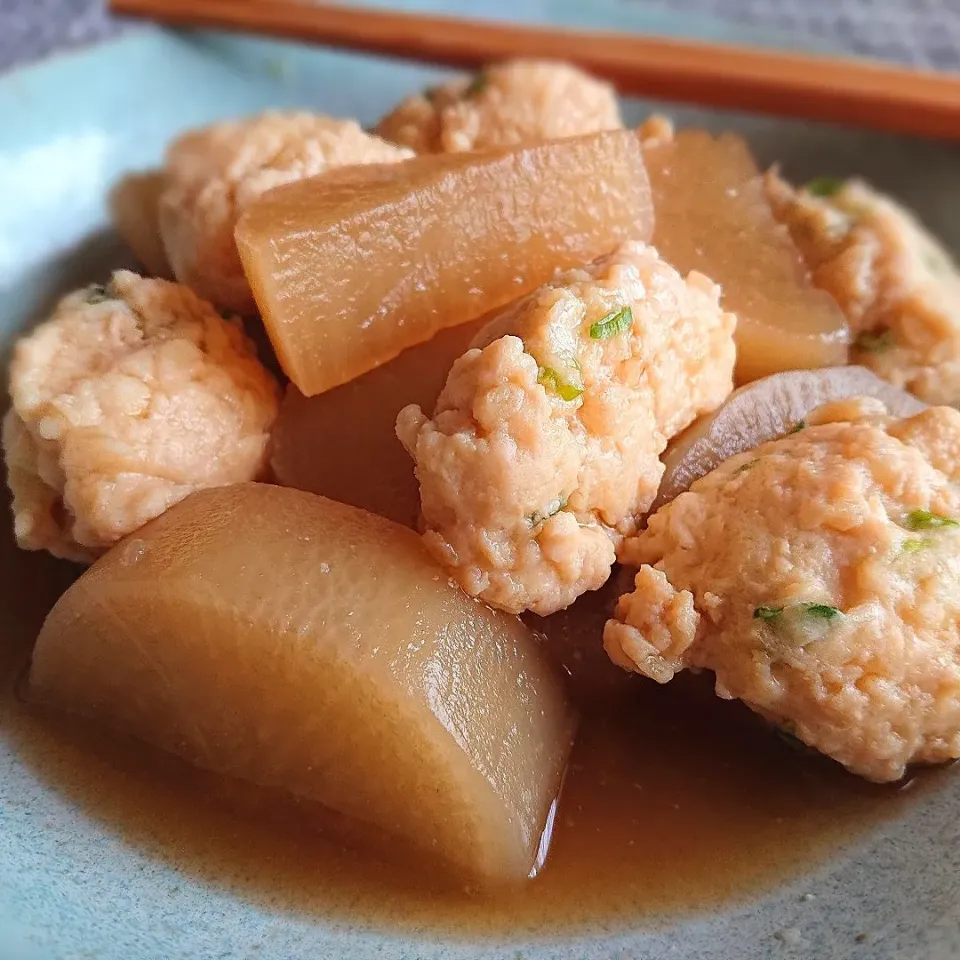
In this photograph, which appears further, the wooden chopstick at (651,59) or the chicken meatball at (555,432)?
the wooden chopstick at (651,59)

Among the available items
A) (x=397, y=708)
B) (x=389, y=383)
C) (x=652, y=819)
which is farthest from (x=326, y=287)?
(x=652, y=819)

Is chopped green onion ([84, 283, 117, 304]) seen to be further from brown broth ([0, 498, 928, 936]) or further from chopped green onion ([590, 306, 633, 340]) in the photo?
chopped green onion ([590, 306, 633, 340])

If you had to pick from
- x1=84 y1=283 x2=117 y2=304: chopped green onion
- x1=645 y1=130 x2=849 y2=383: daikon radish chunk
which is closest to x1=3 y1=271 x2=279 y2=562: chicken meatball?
x1=84 y1=283 x2=117 y2=304: chopped green onion

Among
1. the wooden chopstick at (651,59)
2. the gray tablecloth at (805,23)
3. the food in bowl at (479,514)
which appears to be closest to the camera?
the food in bowl at (479,514)

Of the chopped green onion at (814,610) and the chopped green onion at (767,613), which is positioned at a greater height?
the chopped green onion at (814,610)

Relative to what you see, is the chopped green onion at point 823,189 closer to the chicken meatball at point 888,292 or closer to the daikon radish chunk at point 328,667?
the chicken meatball at point 888,292

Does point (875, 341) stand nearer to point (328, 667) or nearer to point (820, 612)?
point (820, 612)

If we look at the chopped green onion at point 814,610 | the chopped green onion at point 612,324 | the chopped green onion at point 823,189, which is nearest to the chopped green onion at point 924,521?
the chopped green onion at point 814,610

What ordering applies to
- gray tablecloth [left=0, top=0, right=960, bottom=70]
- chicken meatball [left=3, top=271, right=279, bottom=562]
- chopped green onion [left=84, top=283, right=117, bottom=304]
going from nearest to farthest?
1. chicken meatball [left=3, top=271, right=279, bottom=562]
2. chopped green onion [left=84, top=283, right=117, bottom=304]
3. gray tablecloth [left=0, top=0, right=960, bottom=70]
